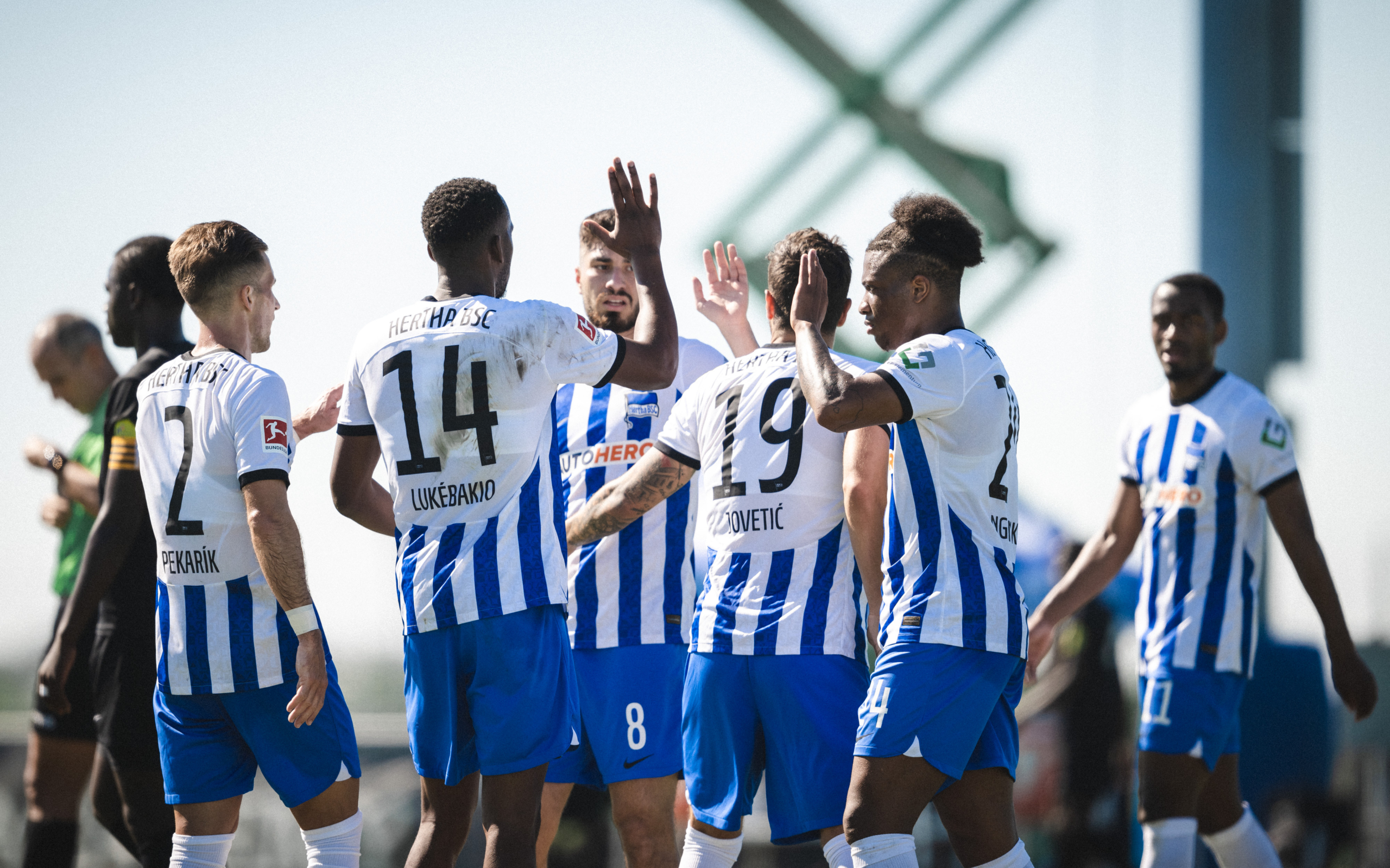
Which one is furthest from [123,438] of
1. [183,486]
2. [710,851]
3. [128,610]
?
[710,851]

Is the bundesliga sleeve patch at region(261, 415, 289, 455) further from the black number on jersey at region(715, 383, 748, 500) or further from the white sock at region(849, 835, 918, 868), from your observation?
the white sock at region(849, 835, 918, 868)

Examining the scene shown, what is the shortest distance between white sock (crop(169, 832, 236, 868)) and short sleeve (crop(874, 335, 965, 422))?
8.63ft

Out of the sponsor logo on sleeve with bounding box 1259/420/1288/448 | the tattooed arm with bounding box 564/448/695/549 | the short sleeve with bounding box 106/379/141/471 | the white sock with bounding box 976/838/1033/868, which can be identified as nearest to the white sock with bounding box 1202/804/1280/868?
the sponsor logo on sleeve with bounding box 1259/420/1288/448

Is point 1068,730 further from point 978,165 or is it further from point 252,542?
point 252,542

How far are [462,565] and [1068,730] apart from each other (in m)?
7.48

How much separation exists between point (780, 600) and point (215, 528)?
6.12 feet

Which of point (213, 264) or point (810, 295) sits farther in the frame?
point (213, 264)

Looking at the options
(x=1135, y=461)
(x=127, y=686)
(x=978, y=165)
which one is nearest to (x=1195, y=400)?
(x=1135, y=461)

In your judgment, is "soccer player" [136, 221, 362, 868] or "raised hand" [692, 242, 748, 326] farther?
"raised hand" [692, 242, 748, 326]

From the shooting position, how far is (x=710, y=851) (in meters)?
4.24

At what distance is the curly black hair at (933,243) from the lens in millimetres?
3973

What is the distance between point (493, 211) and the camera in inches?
157

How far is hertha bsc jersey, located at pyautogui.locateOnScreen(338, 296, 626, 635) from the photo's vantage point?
376cm

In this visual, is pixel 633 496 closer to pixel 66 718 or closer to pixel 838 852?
pixel 838 852
